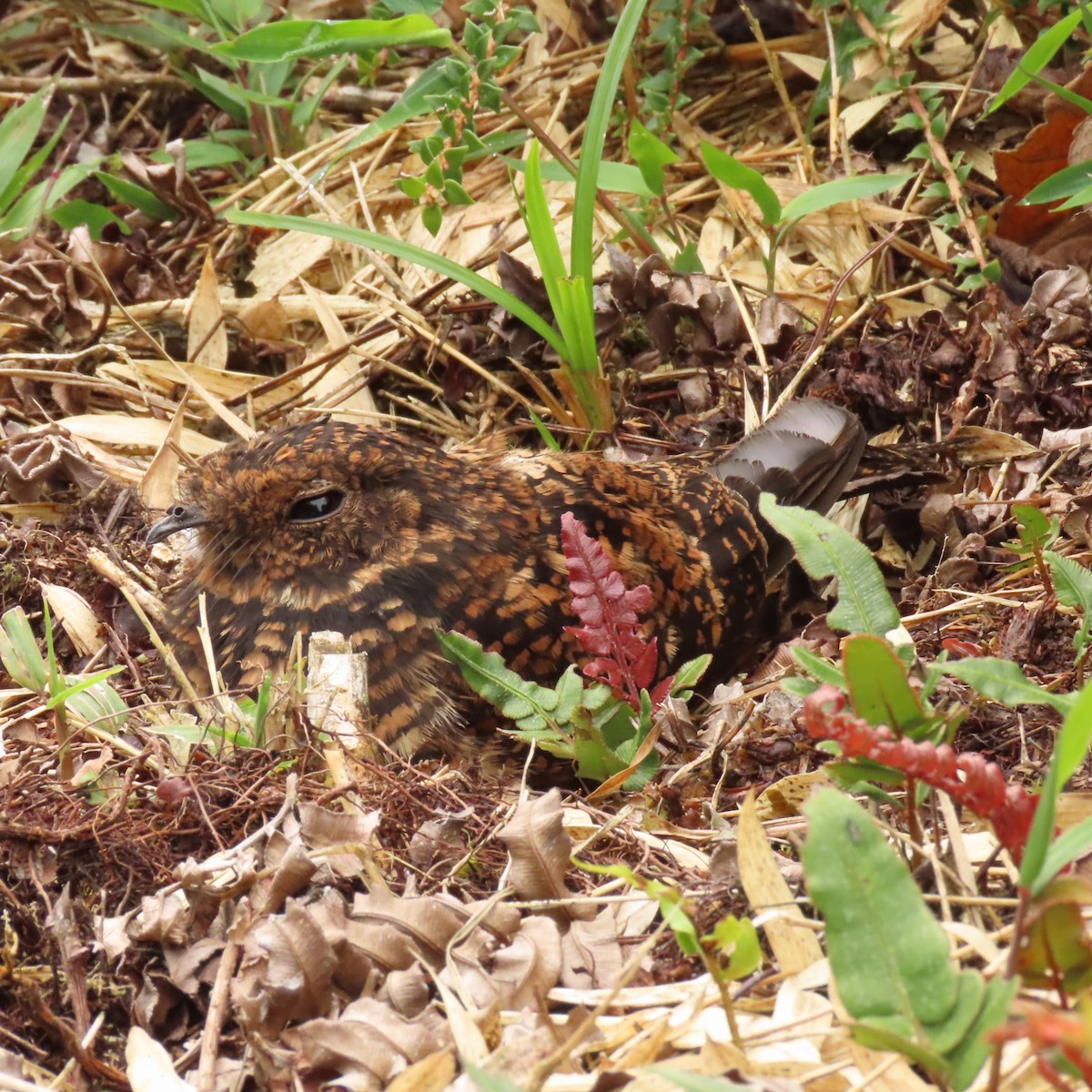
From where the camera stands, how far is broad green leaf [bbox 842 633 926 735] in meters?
1.77

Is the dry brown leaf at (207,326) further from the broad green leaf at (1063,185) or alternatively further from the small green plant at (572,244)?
the broad green leaf at (1063,185)

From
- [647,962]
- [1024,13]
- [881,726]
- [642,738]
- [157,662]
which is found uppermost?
[1024,13]

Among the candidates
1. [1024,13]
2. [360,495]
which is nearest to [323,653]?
[360,495]

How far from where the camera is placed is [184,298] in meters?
4.60

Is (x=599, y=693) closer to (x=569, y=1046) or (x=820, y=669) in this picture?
(x=820, y=669)

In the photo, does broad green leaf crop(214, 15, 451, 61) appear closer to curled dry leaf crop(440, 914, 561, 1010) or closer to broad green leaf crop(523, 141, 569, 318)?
broad green leaf crop(523, 141, 569, 318)

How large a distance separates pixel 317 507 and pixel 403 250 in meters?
1.03

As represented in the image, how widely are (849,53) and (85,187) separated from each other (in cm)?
275

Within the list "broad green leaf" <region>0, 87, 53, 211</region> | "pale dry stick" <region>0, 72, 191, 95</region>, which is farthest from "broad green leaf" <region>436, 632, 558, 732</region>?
"pale dry stick" <region>0, 72, 191, 95</region>

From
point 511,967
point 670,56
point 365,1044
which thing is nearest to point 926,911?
point 511,967

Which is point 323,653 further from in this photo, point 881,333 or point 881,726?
point 881,333

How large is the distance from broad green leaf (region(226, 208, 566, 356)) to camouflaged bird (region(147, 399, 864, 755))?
502 millimetres

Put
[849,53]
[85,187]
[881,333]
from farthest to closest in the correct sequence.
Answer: [85,187] < [849,53] < [881,333]

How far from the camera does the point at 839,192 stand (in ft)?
13.0
